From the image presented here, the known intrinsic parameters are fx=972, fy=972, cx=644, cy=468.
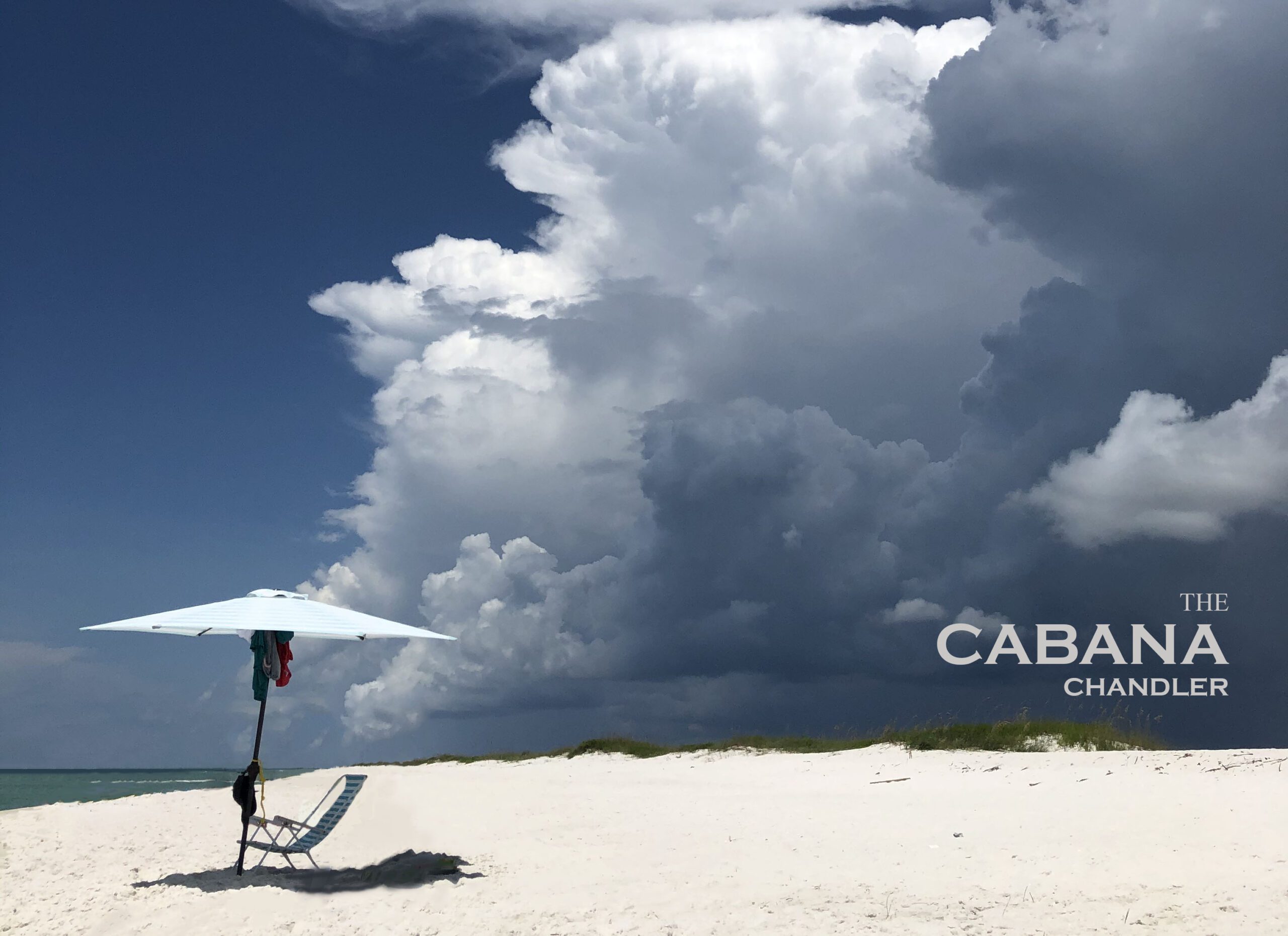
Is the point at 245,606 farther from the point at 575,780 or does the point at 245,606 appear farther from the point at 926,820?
the point at 575,780

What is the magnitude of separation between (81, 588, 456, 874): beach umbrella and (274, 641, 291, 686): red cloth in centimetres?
6

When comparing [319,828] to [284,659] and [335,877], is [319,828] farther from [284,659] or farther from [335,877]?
[284,659]

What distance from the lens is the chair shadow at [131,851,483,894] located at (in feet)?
32.9

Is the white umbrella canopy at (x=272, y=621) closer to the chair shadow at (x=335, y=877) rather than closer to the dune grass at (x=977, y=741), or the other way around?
the chair shadow at (x=335, y=877)

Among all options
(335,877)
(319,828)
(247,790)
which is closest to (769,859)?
(335,877)

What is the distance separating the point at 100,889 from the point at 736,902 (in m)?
6.71

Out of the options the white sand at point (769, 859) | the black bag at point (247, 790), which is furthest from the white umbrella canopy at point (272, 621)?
the white sand at point (769, 859)

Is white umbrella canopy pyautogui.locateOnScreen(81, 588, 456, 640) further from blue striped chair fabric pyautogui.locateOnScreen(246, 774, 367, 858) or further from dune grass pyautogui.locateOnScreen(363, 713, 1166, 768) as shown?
dune grass pyautogui.locateOnScreen(363, 713, 1166, 768)

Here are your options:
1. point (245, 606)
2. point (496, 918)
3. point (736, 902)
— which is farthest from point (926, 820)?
point (245, 606)

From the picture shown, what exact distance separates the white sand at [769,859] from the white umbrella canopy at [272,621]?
2.60 meters

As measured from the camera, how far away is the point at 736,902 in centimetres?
908

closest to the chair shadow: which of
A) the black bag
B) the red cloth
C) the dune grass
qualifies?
the black bag

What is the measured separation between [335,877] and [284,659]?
93.2 inches

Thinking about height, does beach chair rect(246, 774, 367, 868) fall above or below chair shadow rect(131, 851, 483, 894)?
above
